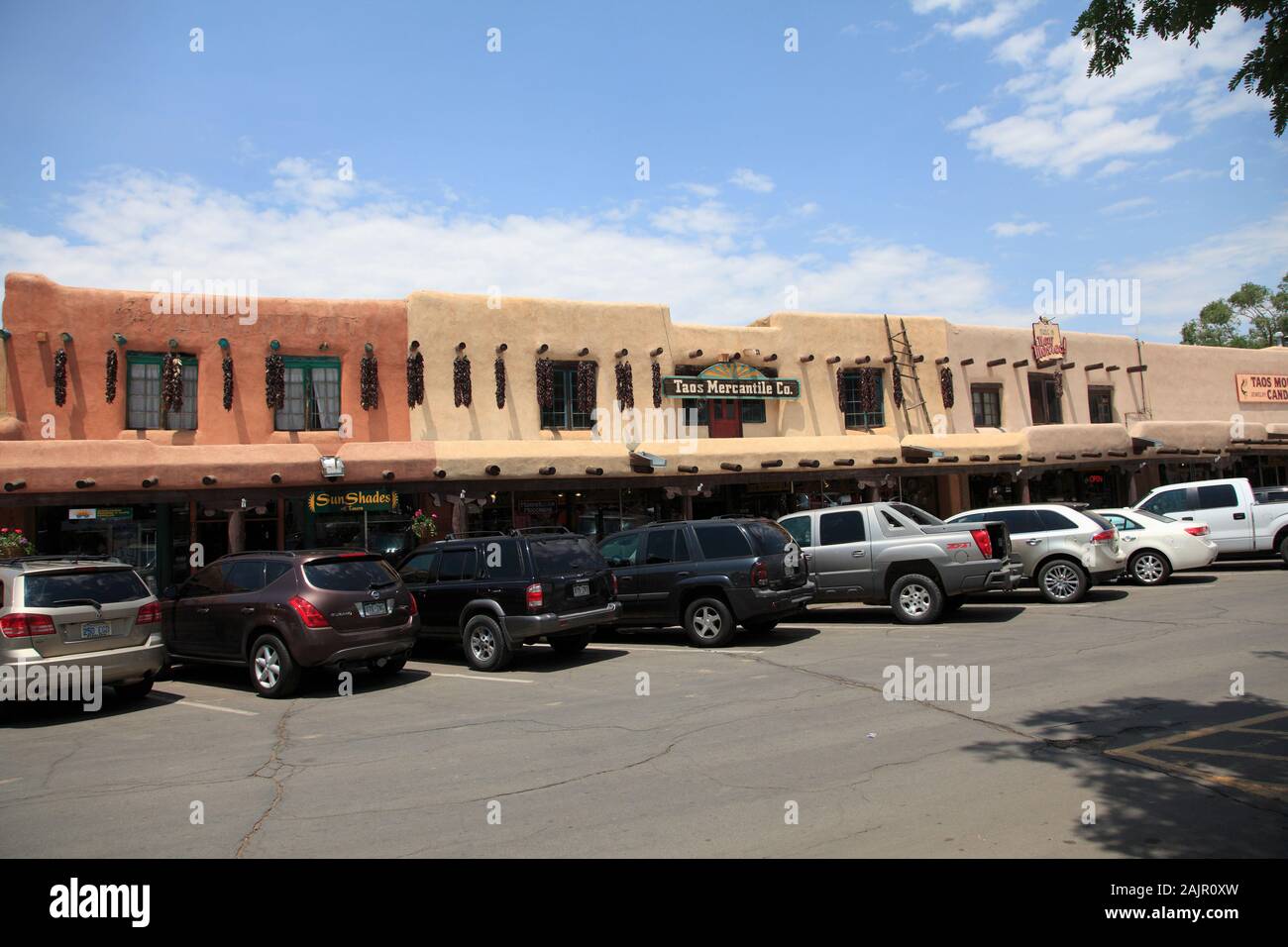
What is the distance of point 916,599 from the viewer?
1380 cm

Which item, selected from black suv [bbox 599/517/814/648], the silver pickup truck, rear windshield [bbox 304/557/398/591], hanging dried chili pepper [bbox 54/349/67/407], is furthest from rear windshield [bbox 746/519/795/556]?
hanging dried chili pepper [bbox 54/349/67/407]

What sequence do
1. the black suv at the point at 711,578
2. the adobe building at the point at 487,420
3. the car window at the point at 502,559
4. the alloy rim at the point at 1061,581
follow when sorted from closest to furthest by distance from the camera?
1. the car window at the point at 502,559
2. the black suv at the point at 711,578
3. the alloy rim at the point at 1061,581
4. the adobe building at the point at 487,420

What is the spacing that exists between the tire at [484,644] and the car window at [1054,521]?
33.4ft

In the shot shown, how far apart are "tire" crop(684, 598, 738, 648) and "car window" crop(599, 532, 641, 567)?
4.04 feet

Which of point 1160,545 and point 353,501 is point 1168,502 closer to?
point 1160,545

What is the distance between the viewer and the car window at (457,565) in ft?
39.1

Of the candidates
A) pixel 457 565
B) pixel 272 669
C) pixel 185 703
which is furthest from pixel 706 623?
pixel 185 703

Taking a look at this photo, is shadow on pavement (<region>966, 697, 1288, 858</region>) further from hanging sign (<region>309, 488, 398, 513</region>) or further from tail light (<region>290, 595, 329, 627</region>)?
hanging sign (<region>309, 488, 398, 513</region>)

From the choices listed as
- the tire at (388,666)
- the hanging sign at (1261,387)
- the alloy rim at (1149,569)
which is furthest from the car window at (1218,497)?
the tire at (388,666)

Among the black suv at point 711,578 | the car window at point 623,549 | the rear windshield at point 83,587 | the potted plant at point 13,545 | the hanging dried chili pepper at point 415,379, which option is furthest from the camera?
the hanging dried chili pepper at point 415,379

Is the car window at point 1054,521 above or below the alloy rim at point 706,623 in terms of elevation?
above

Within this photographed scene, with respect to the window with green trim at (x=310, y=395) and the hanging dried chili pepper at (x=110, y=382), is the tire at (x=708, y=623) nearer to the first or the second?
the window with green trim at (x=310, y=395)

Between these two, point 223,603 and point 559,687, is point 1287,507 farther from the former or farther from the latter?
point 223,603

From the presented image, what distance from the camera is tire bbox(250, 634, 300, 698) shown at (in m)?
9.95
